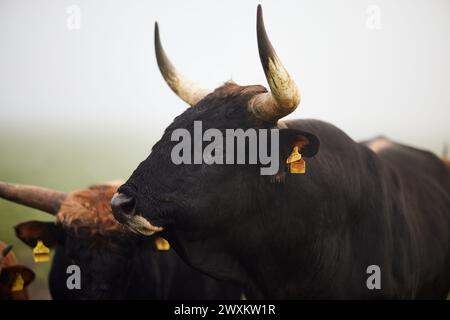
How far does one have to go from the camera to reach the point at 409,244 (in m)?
4.16

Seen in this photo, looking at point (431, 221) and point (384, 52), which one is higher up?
point (384, 52)

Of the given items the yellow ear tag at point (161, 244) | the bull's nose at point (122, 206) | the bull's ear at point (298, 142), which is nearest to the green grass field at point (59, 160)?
the yellow ear tag at point (161, 244)

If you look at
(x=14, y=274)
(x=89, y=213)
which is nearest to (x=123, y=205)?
(x=89, y=213)

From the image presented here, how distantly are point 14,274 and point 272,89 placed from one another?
269 centimetres

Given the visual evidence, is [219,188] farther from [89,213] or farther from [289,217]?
[89,213]

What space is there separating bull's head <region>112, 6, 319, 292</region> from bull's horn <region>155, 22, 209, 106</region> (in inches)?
17.3

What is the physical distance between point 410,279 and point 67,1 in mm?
5628

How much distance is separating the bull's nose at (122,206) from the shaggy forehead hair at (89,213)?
1.19 metres

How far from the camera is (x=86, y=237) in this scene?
4.35m

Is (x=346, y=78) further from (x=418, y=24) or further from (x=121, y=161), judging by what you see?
(x=121, y=161)

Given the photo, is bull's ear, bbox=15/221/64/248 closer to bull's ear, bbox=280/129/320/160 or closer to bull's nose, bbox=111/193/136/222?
bull's nose, bbox=111/193/136/222

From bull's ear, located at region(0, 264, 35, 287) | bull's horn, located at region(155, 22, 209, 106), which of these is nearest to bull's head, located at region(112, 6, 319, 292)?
bull's horn, located at region(155, 22, 209, 106)

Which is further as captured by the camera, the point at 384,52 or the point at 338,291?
the point at 384,52

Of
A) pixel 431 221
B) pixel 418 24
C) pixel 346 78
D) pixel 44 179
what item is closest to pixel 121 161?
pixel 44 179
